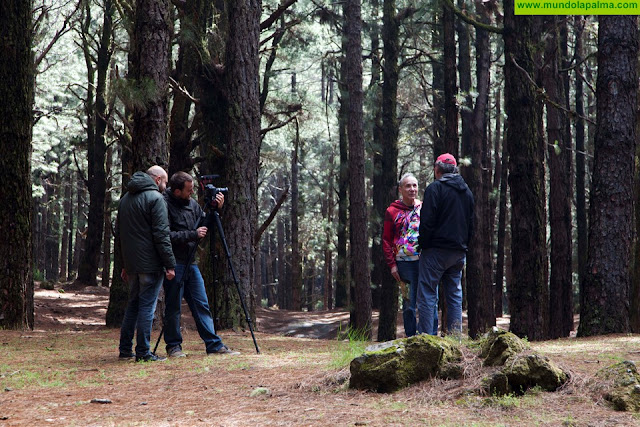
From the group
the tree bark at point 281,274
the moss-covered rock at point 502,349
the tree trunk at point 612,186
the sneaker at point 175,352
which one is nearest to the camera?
the moss-covered rock at point 502,349

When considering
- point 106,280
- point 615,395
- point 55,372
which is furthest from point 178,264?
Answer: point 106,280

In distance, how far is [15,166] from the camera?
10625 millimetres

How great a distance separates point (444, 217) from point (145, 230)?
10.8 ft

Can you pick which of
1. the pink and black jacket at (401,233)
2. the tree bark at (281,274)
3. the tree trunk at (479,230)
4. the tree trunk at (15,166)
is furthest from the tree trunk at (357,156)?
the tree bark at (281,274)

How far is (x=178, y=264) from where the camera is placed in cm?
751

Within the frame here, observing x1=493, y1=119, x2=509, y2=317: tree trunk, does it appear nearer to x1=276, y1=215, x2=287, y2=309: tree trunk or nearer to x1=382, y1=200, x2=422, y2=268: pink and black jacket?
x1=382, y1=200, x2=422, y2=268: pink and black jacket

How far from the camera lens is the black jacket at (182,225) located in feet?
24.4

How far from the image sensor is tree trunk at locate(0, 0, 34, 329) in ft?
34.3

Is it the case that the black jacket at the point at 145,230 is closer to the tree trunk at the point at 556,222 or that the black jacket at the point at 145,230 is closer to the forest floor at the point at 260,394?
the forest floor at the point at 260,394

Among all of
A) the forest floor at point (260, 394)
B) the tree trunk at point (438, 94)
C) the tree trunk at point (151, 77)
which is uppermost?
the tree trunk at point (438, 94)

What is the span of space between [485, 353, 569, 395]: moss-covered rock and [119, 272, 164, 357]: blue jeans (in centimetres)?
386

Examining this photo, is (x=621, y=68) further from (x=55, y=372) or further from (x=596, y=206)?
(x=55, y=372)

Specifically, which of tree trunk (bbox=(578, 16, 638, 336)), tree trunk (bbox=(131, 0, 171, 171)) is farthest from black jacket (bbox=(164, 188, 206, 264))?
tree trunk (bbox=(578, 16, 638, 336))

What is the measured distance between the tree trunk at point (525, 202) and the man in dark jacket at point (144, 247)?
5.88 meters
